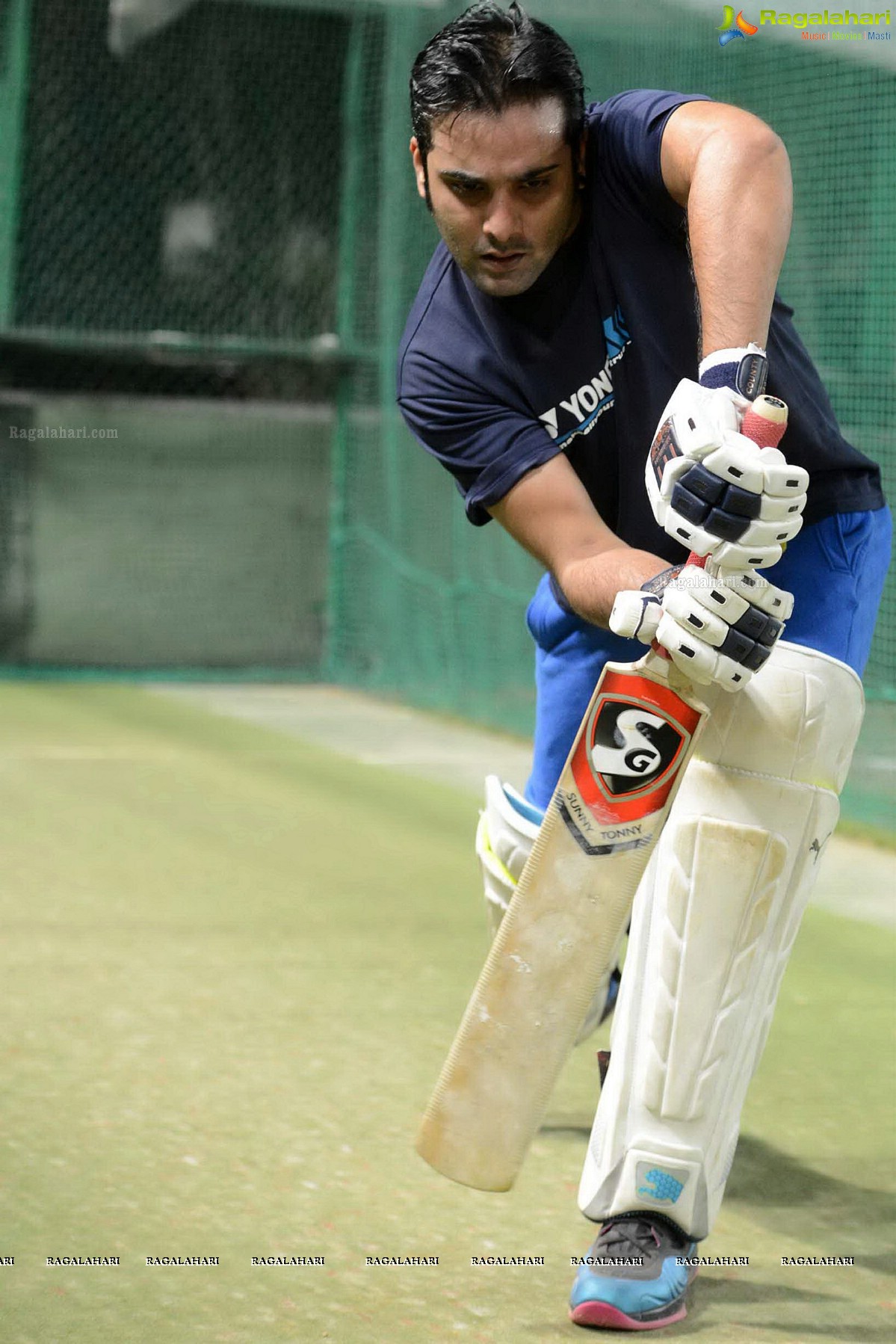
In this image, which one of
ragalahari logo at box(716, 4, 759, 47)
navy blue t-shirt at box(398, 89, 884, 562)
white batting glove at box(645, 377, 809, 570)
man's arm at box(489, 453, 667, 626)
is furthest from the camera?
ragalahari logo at box(716, 4, 759, 47)

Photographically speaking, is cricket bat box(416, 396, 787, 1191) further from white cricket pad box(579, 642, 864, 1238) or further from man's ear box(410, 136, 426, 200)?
man's ear box(410, 136, 426, 200)

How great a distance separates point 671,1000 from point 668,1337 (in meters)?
0.37

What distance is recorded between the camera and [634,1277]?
1886 mm

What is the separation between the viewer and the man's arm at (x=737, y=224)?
185 centimetres

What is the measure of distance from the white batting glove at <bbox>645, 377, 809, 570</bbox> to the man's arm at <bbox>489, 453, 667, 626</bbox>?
21cm

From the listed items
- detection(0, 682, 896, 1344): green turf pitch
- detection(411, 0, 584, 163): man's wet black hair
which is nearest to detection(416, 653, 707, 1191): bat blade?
detection(0, 682, 896, 1344): green turf pitch

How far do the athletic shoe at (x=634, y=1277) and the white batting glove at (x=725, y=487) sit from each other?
2.60 ft

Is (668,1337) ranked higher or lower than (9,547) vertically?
higher

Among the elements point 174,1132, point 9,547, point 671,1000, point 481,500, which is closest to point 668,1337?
point 671,1000

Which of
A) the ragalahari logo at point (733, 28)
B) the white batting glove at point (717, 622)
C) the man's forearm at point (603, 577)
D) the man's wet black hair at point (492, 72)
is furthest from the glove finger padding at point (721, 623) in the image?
the ragalahari logo at point (733, 28)

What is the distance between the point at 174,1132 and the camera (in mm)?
2424

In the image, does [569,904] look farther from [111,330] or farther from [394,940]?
[111,330]

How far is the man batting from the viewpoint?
1785 mm

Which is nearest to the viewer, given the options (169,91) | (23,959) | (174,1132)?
(174,1132)
